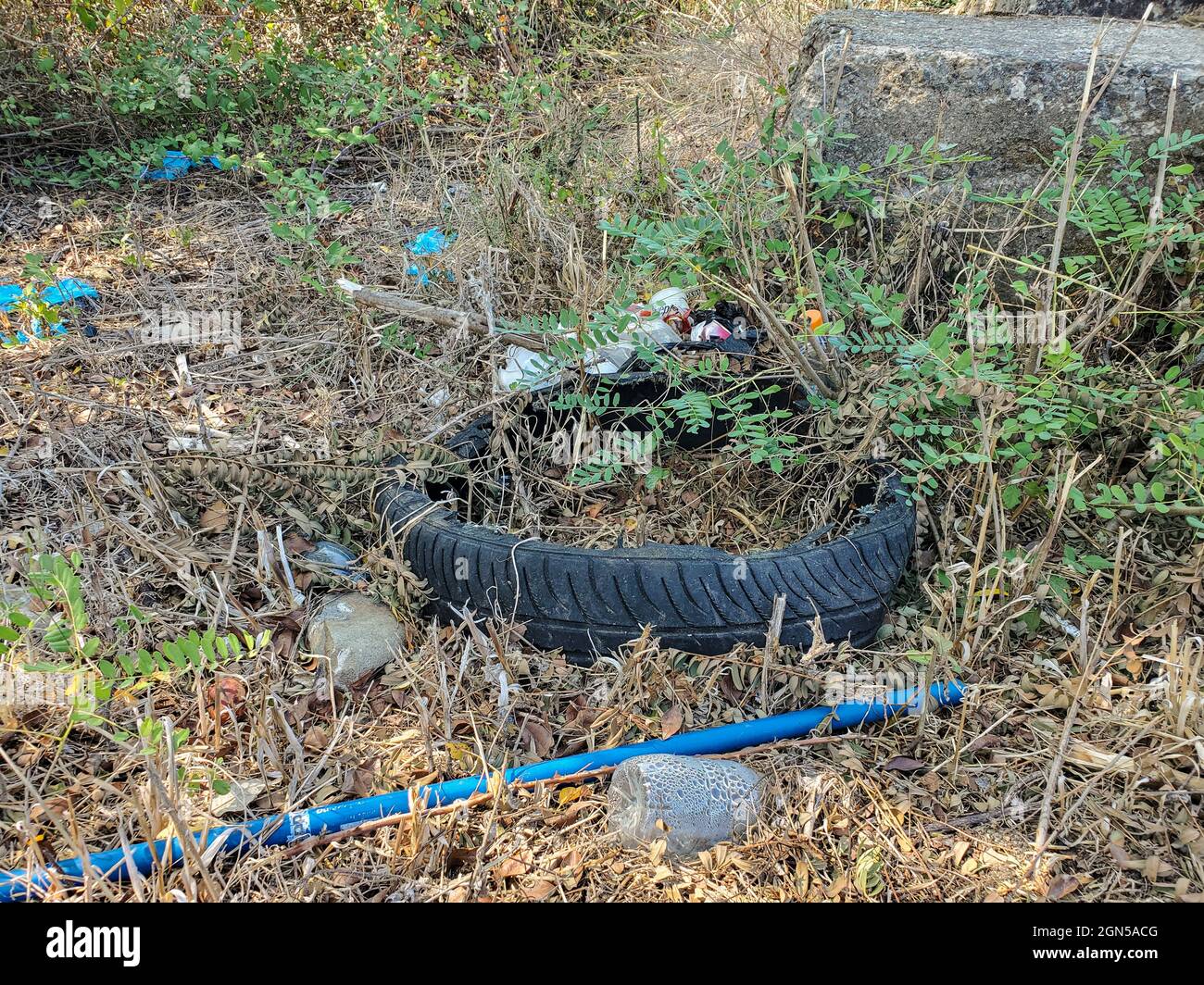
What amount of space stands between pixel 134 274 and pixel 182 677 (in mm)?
2267

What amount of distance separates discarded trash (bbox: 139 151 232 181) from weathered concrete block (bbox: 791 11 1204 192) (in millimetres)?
2863

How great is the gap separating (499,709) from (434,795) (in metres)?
0.24

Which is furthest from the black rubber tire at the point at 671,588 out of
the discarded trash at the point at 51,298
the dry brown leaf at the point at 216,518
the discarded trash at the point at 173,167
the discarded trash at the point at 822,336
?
the discarded trash at the point at 173,167

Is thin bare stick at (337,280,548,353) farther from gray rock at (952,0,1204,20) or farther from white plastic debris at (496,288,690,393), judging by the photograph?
gray rock at (952,0,1204,20)

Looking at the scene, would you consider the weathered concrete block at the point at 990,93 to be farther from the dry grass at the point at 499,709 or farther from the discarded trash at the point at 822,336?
the dry grass at the point at 499,709

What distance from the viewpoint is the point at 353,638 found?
212 centimetres

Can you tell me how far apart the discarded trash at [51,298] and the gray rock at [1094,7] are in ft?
12.3

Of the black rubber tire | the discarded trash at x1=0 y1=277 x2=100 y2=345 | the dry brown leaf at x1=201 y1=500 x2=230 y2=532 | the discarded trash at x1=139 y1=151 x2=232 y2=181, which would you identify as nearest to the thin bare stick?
the black rubber tire

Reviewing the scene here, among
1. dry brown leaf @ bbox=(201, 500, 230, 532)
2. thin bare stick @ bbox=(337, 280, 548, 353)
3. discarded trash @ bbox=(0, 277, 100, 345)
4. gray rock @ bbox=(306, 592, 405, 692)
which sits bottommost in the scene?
gray rock @ bbox=(306, 592, 405, 692)

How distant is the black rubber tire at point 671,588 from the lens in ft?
6.68

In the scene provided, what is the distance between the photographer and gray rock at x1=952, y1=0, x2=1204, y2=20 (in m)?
3.58

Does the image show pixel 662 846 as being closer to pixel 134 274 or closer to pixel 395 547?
pixel 395 547

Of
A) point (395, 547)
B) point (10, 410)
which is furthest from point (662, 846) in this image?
point (10, 410)
